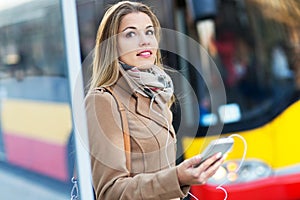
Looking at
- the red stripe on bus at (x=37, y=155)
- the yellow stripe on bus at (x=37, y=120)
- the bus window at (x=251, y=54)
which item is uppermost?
the bus window at (x=251, y=54)

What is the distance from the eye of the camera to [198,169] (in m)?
1.50

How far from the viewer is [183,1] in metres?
3.24

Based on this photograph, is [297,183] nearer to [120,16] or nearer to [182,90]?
[182,90]

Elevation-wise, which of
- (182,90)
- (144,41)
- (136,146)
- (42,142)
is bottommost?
(42,142)

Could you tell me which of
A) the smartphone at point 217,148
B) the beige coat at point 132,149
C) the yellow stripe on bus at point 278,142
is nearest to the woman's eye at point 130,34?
the beige coat at point 132,149

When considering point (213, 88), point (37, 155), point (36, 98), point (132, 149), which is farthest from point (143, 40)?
point (37, 155)

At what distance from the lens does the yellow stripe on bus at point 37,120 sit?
11.5ft

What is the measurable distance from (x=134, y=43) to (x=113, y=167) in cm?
38

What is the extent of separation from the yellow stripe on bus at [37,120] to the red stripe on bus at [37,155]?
53 mm

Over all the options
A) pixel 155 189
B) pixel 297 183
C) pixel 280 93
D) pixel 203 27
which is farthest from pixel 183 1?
pixel 155 189

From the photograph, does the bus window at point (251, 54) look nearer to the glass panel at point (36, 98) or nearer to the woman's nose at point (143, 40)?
the glass panel at point (36, 98)

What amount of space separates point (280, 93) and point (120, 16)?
195 centimetres

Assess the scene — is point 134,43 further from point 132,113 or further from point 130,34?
point 132,113

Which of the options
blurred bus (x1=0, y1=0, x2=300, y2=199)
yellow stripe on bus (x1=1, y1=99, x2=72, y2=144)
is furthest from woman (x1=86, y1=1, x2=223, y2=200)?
yellow stripe on bus (x1=1, y1=99, x2=72, y2=144)
